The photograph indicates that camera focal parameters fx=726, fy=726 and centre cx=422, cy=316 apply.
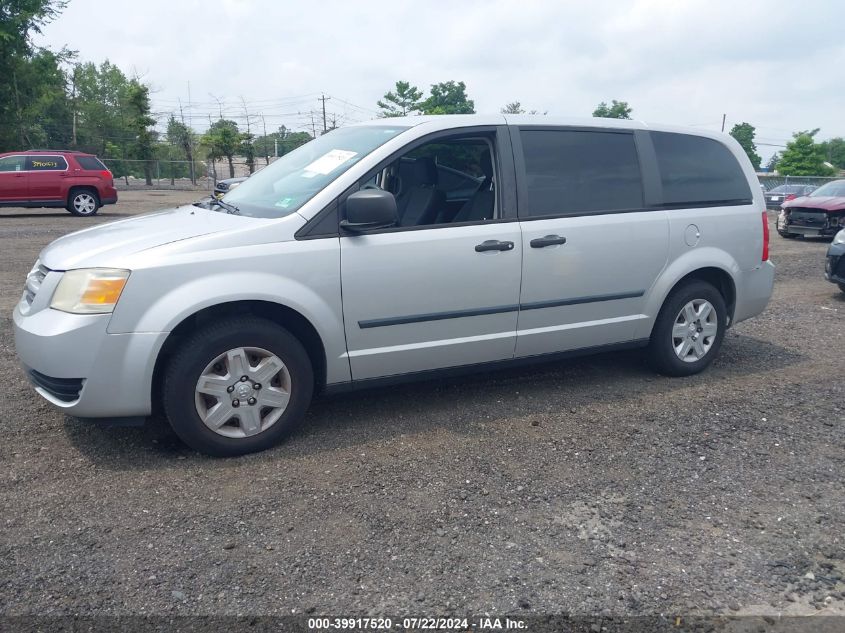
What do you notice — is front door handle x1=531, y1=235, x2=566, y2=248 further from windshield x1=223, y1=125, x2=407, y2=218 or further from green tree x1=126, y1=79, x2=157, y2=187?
green tree x1=126, y1=79, x2=157, y2=187

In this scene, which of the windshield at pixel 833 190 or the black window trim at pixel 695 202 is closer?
the black window trim at pixel 695 202

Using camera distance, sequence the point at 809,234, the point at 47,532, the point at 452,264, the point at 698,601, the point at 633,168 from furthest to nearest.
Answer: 1. the point at 809,234
2. the point at 633,168
3. the point at 452,264
4. the point at 47,532
5. the point at 698,601

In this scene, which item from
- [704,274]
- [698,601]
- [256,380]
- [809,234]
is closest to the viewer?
[698,601]

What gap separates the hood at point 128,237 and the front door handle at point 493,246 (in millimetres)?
1371

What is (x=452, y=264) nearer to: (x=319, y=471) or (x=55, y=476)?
(x=319, y=471)

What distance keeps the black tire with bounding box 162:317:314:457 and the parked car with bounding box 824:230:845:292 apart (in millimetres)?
7057

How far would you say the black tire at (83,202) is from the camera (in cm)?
1816

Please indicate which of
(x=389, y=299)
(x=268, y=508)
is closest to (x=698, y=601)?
(x=268, y=508)

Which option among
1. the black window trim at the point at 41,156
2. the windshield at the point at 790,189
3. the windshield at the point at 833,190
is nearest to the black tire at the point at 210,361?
the windshield at the point at 833,190

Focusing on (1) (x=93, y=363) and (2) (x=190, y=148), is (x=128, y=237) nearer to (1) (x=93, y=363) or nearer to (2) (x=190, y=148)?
(1) (x=93, y=363)

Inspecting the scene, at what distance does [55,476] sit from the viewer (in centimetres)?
362

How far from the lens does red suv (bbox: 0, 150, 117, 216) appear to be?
57.3ft

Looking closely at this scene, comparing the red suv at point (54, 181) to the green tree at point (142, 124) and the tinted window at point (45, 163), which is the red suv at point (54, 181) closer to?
the tinted window at point (45, 163)

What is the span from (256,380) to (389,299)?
33.7 inches
